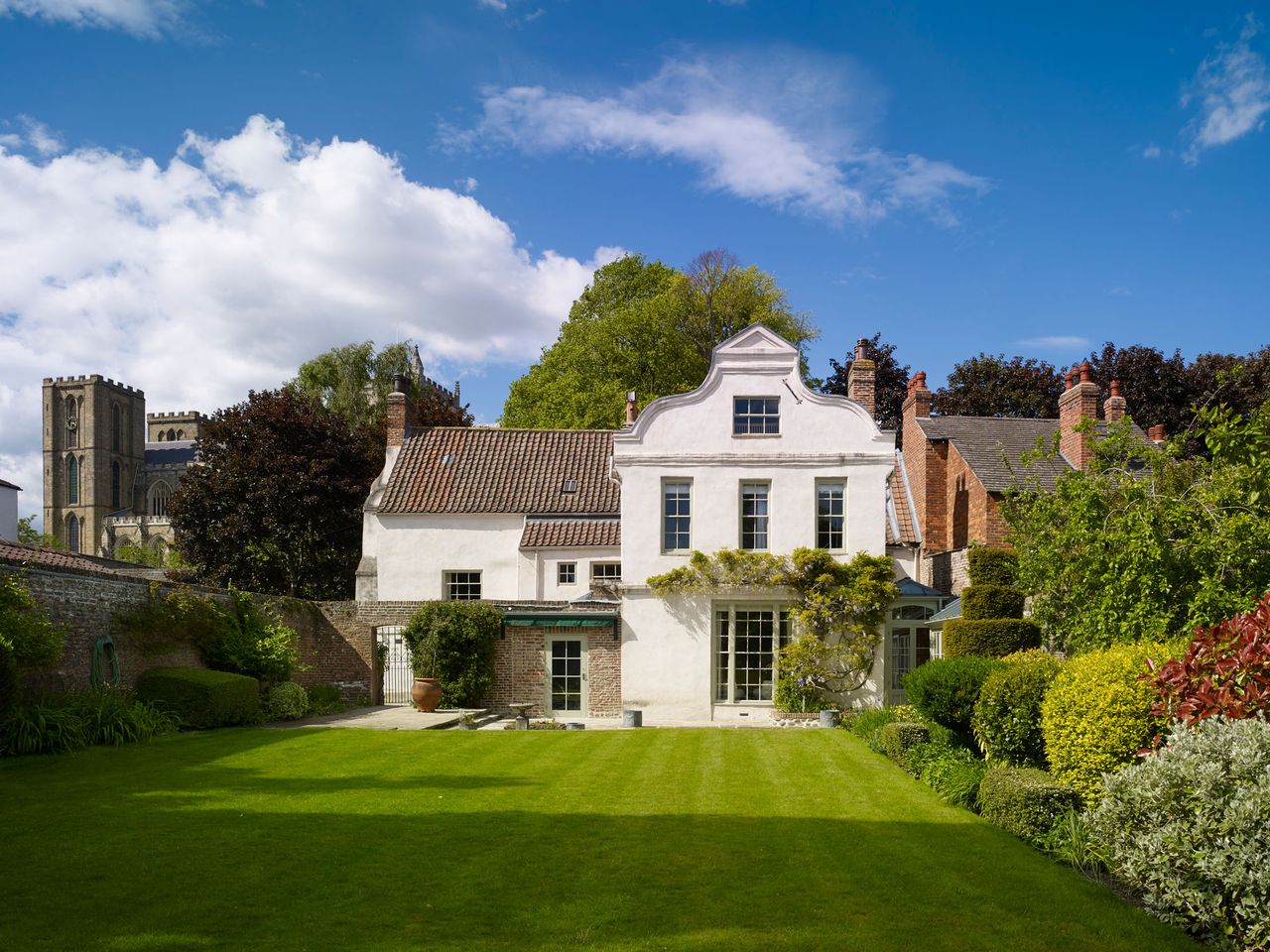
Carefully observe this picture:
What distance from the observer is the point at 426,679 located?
22.7 m

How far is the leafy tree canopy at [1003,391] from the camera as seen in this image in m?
42.6

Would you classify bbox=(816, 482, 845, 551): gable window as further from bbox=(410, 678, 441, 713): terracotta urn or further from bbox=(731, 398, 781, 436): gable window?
bbox=(410, 678, 441, 713): terracotta urn

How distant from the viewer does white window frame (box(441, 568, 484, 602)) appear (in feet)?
91.6

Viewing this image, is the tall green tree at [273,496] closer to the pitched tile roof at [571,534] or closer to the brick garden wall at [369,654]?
the pitched tile roof at [571,534]

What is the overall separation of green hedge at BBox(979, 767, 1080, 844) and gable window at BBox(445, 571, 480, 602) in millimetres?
19192

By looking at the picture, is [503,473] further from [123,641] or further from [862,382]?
[123,641]

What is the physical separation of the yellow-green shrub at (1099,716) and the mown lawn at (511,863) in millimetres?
1016

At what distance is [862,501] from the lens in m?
22.7

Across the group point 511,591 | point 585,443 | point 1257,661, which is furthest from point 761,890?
point 585,443

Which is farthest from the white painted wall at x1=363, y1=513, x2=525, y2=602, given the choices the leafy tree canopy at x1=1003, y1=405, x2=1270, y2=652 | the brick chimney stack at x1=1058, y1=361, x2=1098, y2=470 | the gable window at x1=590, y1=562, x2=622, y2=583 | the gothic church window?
the gothic church window

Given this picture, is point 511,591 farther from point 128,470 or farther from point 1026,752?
point 128,470

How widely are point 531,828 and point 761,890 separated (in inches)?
115

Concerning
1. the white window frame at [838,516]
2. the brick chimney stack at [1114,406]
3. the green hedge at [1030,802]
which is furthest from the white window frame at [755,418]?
the green hedge at [1030,802]

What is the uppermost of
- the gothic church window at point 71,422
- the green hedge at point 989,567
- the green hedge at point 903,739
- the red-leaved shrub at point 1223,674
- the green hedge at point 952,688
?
the gothic church window at point 71,422
